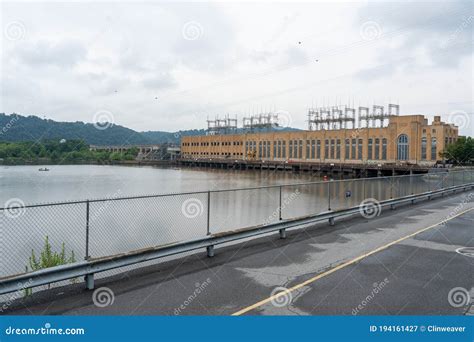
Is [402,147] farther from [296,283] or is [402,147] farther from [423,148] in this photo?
[296,283]

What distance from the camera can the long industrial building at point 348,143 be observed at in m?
105

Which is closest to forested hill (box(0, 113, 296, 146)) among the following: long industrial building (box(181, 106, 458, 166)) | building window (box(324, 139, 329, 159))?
long industrial building (box(181, 106, 458, 166))

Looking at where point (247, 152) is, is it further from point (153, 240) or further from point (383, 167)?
point (153, 240)

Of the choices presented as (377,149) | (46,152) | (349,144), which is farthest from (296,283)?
(46,152)

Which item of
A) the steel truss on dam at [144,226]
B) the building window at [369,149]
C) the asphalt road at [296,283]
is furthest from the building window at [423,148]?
the asphalt road at [296,283]

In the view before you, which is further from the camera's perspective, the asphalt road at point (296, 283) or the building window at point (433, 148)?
the building window at point (433, 148)

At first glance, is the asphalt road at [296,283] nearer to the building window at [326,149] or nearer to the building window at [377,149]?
the building window at [377,149]

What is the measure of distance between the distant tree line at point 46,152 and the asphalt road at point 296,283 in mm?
147544

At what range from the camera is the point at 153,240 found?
17.7 metres

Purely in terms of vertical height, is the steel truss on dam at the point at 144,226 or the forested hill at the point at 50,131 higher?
the forested hill at the point at 50,131

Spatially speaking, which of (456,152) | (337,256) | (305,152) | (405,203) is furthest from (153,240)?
(305,152)

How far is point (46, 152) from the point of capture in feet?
490

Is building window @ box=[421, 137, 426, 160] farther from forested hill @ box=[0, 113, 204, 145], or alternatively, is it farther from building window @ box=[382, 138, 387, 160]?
forested hill @ box=[0, 113, 204, 145]

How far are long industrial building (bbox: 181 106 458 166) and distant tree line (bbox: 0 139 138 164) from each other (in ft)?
164
